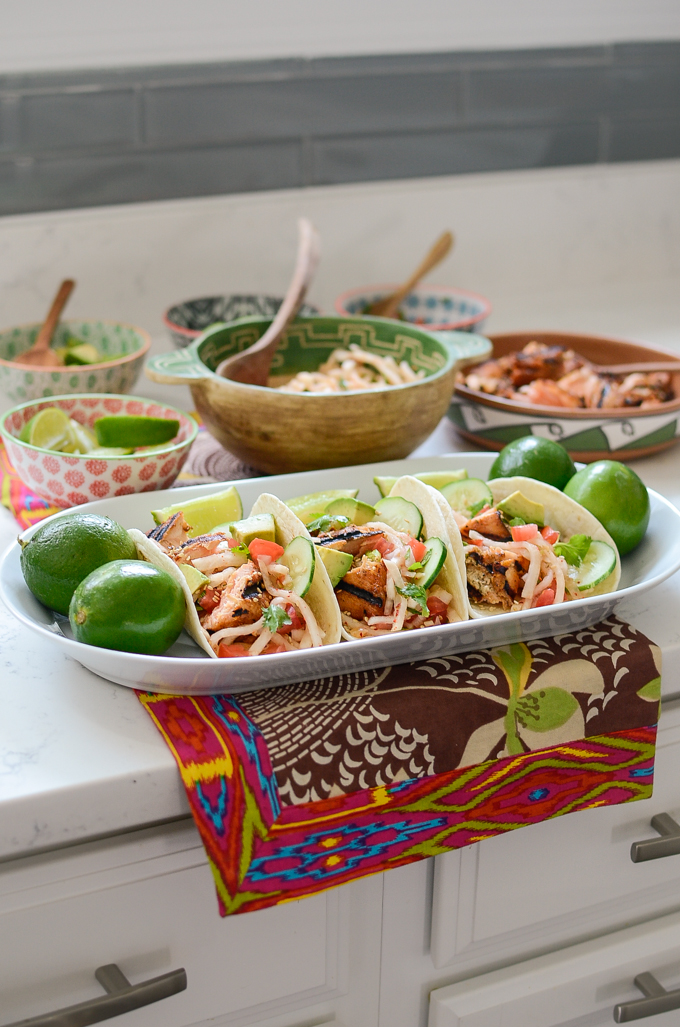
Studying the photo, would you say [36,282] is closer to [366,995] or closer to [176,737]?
[176,737]

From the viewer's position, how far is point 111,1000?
0.75 metres

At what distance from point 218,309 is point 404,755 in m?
1.01

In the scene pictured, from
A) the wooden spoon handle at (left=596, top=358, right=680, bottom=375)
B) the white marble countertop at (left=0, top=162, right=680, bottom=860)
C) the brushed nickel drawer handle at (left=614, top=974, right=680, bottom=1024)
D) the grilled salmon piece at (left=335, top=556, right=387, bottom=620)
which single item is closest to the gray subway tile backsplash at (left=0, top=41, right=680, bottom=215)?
the white marble countertop at (left=0, top=162, right=680, bottom=860)

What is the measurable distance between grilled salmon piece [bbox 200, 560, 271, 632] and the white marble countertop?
0.09 metres

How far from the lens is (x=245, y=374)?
1.24m

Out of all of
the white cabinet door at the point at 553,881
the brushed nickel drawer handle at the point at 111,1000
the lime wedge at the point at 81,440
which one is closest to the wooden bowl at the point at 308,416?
the lime wedge at the point at 81,440

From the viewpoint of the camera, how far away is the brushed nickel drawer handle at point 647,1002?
0.99 metres

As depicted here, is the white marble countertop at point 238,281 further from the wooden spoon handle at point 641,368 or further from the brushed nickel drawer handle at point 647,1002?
the brushed nickel drawer handle at point 647,1002

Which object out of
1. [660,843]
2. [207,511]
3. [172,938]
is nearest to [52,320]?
[207,511]

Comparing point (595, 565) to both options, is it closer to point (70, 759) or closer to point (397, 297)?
point (70, 759)

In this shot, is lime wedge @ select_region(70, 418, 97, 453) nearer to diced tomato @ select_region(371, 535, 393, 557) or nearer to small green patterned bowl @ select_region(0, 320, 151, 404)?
small green patterned bowl @ select_region(0, 320, 151, 404)

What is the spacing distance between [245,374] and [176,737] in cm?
62

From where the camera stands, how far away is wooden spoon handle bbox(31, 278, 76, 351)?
55.2 inches

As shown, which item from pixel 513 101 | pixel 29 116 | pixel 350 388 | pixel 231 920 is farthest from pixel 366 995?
pixel 513 101
